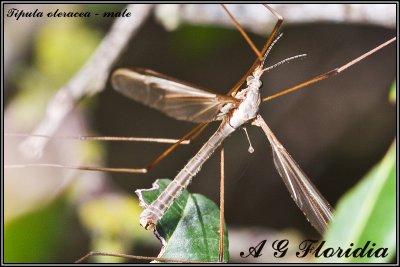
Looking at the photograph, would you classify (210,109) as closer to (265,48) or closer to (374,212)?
(265,48)

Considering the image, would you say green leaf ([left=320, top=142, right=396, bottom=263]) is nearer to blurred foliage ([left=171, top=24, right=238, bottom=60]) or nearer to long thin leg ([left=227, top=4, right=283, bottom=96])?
long thin leg ([left=227, top=4, right=283, bottom=96])

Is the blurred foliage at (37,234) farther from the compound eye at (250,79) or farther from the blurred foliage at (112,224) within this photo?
the compound eye at (250,79)

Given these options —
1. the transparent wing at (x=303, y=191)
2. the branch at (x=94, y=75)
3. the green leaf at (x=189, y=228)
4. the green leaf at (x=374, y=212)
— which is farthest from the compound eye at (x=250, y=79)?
the green leaf at (x=374, y=212)

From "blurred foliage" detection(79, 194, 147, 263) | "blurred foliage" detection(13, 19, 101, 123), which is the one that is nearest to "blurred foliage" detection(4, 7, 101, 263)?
"blurred foliage" detection(13, 19, 101, 123)

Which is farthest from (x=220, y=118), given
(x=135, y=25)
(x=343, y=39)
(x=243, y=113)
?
(x=343, y=39)

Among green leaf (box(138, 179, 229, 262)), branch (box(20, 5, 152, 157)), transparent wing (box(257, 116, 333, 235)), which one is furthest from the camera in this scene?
branch (box(20, 5, 152, 157))

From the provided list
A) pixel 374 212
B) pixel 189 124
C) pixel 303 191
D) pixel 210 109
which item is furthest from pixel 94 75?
pixel 374 212

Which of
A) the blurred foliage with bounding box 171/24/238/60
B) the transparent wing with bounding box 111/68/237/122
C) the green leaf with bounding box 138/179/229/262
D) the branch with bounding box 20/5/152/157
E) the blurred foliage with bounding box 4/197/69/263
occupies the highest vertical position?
the blurred foliage with bounding box 171/24/238/60
